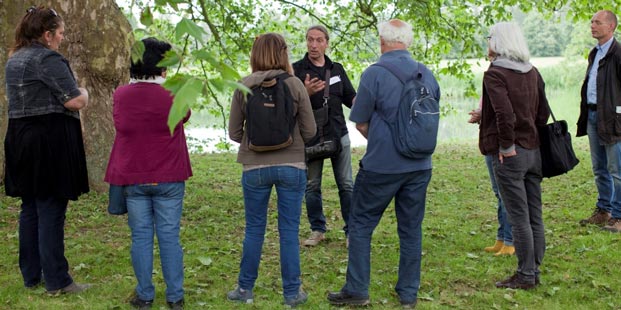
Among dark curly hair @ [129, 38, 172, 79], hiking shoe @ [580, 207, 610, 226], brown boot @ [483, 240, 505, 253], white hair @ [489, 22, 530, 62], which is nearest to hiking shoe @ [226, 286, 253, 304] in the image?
dark curly hair @ [129, 38, 172, 79]

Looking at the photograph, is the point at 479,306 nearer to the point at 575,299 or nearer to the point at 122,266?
the point at 575,299

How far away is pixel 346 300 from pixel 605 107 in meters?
3.54

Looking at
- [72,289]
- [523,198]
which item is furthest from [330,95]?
[72,289]

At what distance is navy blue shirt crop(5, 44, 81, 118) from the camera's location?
5.05 metres

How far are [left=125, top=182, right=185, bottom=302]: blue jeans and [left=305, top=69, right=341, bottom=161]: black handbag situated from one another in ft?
5.65

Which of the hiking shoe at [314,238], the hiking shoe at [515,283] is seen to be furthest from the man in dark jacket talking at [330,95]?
the hiking shoe at [515,283]

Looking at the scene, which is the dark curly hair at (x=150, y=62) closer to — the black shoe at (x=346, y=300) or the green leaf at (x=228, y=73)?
the black shoe at (x=346, y=300)

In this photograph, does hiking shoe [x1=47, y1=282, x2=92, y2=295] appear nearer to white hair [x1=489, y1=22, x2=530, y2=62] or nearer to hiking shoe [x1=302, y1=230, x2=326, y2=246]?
hiking shoe [x1=302, y1=230, x2=326, y2=246]

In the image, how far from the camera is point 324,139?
650cm

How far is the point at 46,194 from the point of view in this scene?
522 centimetres

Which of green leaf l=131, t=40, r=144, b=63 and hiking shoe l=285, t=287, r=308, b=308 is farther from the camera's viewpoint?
hiking shoe l=285, t=287, r=308, b=308

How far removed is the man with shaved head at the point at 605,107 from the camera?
7.34 meters

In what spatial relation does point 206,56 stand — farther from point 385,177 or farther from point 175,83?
point 385,177

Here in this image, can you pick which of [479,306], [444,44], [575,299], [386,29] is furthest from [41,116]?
[444,44]
